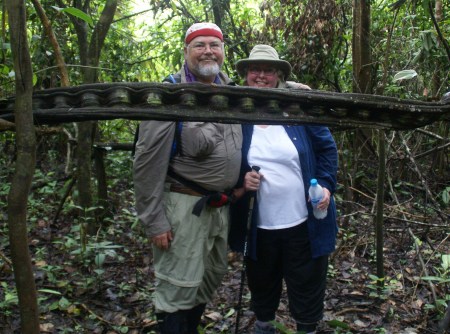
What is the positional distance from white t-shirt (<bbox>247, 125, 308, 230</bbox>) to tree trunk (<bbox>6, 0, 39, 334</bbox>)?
1.55 m

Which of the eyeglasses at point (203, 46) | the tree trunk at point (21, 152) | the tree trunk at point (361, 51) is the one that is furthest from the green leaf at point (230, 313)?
the tree trunk at point (361, 51)

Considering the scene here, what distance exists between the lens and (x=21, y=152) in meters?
1.56

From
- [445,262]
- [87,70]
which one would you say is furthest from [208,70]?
[87,70]

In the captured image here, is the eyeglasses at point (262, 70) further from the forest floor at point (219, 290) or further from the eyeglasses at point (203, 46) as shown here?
the forest floor at point (219, 290)

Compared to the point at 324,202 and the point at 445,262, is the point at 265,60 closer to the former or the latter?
the point at 324,202

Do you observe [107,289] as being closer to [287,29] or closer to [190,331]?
[190,331]

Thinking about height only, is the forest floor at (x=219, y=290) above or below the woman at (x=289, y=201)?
below

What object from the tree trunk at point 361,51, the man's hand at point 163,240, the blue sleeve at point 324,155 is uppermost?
the tree trunk at point 361,51

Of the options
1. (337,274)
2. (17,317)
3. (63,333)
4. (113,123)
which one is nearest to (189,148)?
(63,333)

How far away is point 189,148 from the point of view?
8.84 ft

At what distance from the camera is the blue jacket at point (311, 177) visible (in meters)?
2.93

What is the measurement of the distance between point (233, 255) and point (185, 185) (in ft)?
7.73

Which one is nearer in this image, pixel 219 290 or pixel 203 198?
pixel 203 198

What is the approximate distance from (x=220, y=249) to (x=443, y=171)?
503 centimetres
